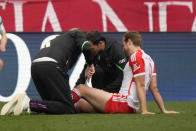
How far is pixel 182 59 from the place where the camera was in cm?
1209

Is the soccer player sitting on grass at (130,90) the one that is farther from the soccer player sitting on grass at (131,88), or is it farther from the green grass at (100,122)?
the green grass at (100,122)

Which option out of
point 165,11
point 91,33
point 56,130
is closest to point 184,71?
point 165,11

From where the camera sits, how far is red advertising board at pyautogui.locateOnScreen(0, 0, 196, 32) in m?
11.8

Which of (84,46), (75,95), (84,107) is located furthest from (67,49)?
(84,107)

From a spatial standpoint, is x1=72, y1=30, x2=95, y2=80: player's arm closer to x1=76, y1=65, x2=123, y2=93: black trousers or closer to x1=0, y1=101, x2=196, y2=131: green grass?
x1=0, y1=101, x2=196, y2=131: green grass

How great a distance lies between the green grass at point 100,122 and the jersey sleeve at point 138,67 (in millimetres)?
533

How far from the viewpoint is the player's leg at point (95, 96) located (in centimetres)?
711

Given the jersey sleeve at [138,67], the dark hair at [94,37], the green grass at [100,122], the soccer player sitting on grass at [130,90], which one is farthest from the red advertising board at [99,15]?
the green grass at [100,122]

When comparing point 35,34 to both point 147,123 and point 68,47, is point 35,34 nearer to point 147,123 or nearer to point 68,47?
point 68,47

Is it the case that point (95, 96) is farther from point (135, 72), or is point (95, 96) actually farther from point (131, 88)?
point (135, 72)

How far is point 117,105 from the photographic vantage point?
23.3ft

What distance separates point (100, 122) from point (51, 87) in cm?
111

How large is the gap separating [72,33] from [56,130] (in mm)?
2167

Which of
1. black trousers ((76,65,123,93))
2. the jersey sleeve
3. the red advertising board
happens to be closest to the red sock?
the jersey sleeve
